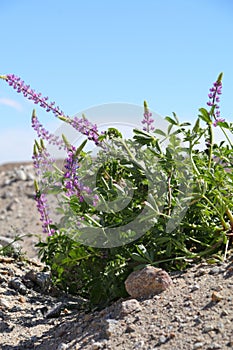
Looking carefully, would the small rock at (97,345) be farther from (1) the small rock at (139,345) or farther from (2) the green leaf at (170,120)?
(2) the green leaf at (170,120)

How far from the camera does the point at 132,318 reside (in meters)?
2.91

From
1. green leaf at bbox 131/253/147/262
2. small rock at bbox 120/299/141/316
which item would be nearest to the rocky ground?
small rock at bbox 120/299/141/316

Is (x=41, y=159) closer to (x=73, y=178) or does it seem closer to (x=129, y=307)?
(x=73, y=178)

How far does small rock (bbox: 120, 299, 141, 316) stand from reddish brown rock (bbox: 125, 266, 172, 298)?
0.36 feet

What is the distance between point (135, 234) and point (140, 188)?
27 cm

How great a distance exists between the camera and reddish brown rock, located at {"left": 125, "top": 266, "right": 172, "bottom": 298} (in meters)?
3.10

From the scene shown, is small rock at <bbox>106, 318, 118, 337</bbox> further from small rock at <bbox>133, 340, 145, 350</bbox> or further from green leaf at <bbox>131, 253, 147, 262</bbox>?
green leaf at <bbox>131, 253, 147, 262</bbox>

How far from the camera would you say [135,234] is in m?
3.24

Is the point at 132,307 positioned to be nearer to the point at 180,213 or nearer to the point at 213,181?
the point at 180,213


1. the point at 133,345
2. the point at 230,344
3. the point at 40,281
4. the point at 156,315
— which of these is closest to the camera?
the point at 230,344

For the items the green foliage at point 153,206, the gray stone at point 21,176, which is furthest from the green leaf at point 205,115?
the gray stone at point 21,176

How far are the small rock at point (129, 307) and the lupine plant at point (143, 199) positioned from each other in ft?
0.74

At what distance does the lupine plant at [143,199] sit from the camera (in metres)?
3.15

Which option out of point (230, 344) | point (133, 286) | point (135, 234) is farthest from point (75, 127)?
point (230, 344)
